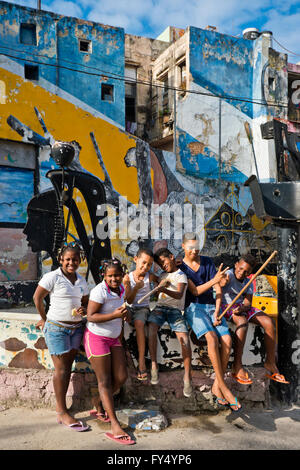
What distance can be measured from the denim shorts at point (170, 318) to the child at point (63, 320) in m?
0.75

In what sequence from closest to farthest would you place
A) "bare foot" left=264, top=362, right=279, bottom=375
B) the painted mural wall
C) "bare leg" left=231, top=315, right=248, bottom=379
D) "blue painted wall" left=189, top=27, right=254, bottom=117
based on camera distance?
"bare leg" left=231, top=315, right=248, bottom=379 < "bare foot" left=264, top=362, right=279, bottom=375 < the painted mural wall < "blue painted wall" left=189, top=27, right=254, bottom=117

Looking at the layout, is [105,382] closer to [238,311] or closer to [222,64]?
[238,311]

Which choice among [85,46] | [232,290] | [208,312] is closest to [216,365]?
[208,312]

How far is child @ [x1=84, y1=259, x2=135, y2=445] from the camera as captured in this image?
3.65 metres

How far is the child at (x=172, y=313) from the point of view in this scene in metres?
4.06

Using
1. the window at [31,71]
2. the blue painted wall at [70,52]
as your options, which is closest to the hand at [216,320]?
the blue painted wall at [70,52]

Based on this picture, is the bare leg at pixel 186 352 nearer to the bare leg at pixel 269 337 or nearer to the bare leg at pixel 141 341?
the bare leg at pixel 141 341

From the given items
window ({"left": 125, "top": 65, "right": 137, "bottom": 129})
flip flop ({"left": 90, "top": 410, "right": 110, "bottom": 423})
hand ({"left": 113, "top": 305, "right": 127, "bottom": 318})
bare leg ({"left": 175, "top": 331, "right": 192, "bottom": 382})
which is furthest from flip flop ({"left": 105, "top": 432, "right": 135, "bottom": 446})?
window ({"left": 125, "top": 65, "right": 137, "bottom": 129})

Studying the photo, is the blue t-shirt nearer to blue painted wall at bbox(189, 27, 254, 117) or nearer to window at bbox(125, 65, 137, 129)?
blue painted wall at bbox(189, 27, 254, 117)

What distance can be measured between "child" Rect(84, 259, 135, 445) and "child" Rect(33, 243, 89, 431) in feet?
0.60

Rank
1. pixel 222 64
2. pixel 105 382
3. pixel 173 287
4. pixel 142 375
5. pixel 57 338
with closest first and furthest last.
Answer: pixel 105 382
pixel 57 338
pixel 142 375
pixel 173 287
pixel 222 64

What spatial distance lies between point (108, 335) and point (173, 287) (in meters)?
0.84

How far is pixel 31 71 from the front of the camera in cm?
1503
